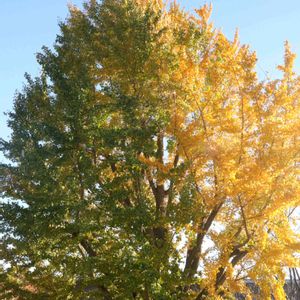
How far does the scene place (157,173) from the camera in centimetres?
941

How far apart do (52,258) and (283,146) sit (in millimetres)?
6463

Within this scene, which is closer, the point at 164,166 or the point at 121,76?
the point at 164,166

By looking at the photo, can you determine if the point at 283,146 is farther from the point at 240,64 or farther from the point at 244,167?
the point at 240,64

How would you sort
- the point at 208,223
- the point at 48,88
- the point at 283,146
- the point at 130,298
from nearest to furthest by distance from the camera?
the point at 283,146
the point at 130,298
the point at 208,223
the point at 48,88

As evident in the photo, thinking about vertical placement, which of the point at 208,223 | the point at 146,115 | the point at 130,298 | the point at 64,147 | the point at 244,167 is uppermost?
the point at 146,115

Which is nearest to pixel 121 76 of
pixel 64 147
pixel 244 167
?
pixel 64 147

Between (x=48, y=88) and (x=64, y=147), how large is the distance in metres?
3.06

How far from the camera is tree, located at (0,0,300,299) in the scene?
28.0 ft

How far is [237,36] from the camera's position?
30.7 feet

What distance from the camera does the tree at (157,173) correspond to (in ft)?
28.0

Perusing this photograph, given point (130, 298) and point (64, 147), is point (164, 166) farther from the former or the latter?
point (130, 298)

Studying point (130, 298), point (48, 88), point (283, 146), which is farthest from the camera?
point (48, 88)

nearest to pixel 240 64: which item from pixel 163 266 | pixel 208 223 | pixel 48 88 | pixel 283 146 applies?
pixel 283 146

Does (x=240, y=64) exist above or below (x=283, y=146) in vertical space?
above
